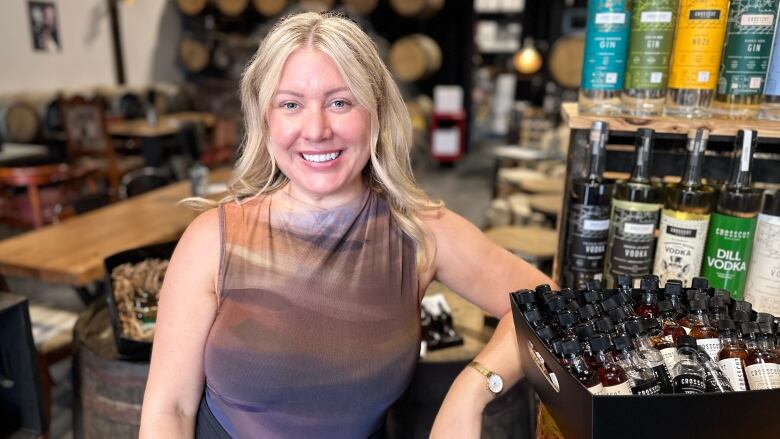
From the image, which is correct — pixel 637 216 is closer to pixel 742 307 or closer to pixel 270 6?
pixel 742 307

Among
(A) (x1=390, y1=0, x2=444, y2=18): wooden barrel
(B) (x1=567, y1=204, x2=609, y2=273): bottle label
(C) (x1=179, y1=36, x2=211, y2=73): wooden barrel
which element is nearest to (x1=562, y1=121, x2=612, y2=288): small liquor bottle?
(B) (x1=567, y1=204, x2=609, y2=273): bottle label

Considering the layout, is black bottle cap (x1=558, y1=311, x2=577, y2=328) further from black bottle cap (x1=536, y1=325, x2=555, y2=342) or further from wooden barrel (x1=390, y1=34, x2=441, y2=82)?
wooden barrel (x1=390, y1=34, x2=441, y2=82)

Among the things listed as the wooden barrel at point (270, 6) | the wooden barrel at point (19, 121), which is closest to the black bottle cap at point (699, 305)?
the wooden barrel at point (19, 121)

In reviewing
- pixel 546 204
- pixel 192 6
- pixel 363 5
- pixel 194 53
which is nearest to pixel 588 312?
pixel 546 204

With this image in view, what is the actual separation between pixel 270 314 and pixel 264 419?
8.7 inches

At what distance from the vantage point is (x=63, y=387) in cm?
290

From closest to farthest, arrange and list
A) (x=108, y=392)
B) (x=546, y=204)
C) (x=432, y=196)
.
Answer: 1. (x=108, y=392)
2. (x=432, y=196)
3. (x=546, y=204)

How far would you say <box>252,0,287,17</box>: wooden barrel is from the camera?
8133 mm

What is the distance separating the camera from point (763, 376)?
843 mm

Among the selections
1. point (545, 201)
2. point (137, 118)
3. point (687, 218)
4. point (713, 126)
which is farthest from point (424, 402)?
point (137, 118)

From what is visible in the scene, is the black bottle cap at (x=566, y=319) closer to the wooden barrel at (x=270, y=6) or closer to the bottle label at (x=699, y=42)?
the bottle label at (x=699, y=42)

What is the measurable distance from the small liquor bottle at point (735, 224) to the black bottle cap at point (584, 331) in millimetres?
509

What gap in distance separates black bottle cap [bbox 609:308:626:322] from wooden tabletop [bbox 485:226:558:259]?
2.16m

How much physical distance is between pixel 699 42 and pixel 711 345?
0.66 meters
